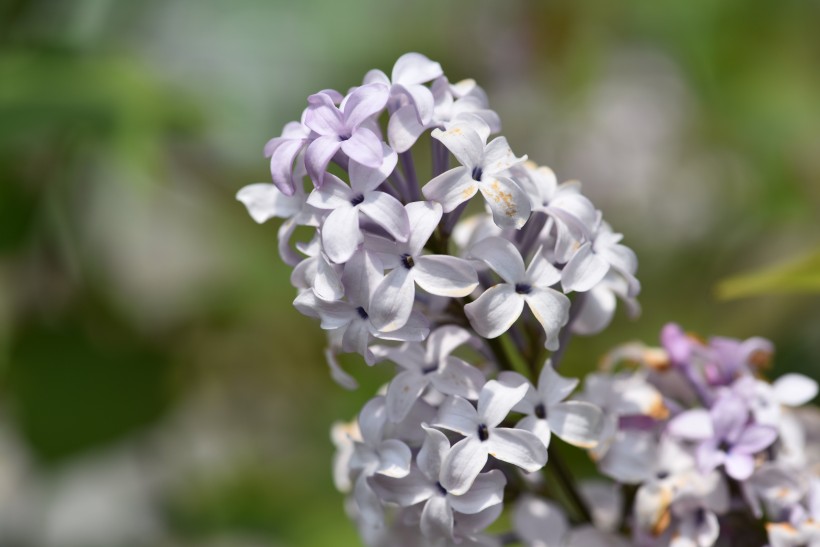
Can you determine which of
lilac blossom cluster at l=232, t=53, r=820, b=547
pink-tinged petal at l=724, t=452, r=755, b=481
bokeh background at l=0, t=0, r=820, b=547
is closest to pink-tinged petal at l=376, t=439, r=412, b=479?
lilac blossom cluster at l=232, t=53, r=820, b=547

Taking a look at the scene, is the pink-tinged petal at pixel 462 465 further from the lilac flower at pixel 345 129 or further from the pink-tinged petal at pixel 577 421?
the lilac flower at pixel 345 129

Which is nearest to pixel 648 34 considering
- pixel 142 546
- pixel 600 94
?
pixel 600 94

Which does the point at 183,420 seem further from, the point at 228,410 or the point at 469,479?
the point at 469,479

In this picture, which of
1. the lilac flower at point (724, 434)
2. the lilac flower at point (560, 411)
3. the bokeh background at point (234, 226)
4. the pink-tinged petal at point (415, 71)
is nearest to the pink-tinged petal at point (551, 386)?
the lilac flower at point (560, 411)

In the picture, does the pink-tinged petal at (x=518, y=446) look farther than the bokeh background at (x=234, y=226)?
No

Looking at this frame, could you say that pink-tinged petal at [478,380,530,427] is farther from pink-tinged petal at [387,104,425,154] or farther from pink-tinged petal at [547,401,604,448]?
pink-tinged petal at [387,104,425,154]

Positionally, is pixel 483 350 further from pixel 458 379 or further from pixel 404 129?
pixel 404 129

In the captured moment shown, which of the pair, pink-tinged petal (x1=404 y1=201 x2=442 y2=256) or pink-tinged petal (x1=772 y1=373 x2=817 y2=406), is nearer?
Answer: pink-tinged petal (x1=404 y1=201 x2=442 y2=256)
